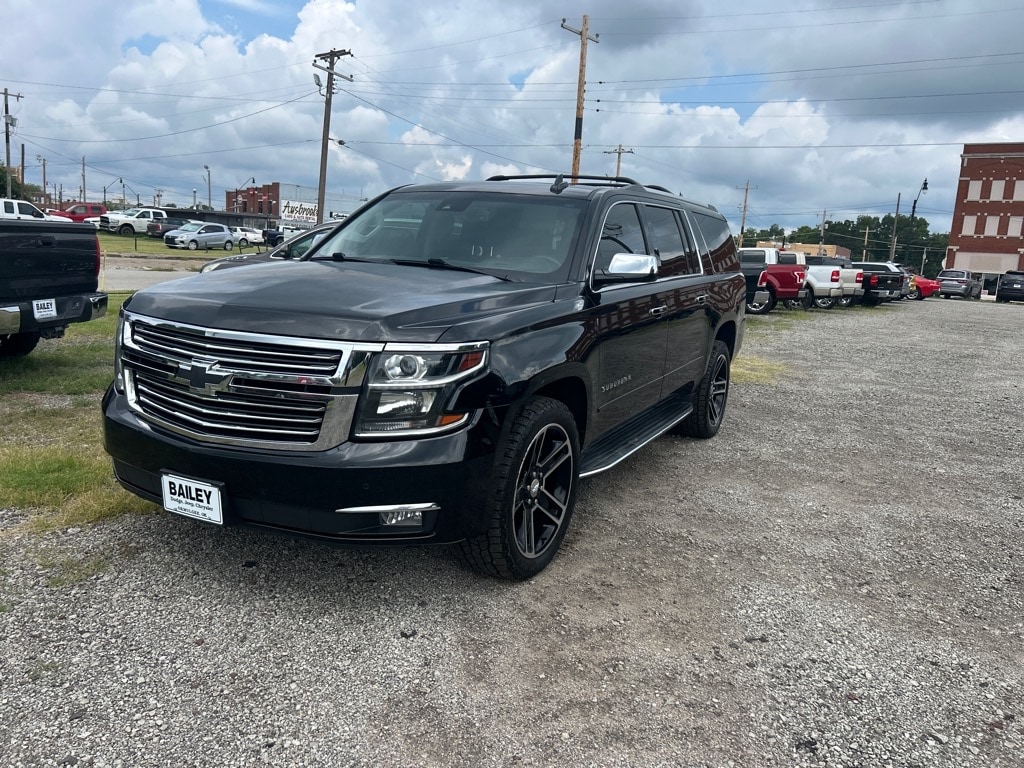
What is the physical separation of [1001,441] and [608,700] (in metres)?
5.99

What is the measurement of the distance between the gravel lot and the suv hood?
1.20m

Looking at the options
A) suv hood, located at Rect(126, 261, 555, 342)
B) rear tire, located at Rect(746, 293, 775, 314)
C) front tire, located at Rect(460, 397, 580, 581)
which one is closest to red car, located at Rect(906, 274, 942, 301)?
rear tire, located at Rect(746, 293, 775, 314)

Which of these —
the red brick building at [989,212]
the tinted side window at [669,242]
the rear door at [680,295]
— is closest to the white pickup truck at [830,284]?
the rear door at [680,295]

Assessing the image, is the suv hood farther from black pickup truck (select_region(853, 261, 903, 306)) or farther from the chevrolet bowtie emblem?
black pickup truck (select_region(853, 261, 903, 306))

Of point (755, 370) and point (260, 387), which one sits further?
point (755, 370)

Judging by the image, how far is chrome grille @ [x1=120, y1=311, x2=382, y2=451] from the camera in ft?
9.62

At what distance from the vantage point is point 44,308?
645 centimetres

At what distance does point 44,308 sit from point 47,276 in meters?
0.28

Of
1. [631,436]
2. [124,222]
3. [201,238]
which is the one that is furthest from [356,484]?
[124,222]

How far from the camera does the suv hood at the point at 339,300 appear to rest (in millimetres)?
2992

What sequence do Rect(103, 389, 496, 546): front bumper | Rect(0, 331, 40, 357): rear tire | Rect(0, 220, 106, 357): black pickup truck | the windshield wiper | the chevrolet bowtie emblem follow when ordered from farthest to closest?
Rect(0, 331, 40, 357): rear tire < Rect(0, 220, 106, 357): black pickup truck < the windshield wiper < the chevrolet bowtie emblem < Rect(103, 389, 496, 546): front bumper

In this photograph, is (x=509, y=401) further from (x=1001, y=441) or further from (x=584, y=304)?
(x=1001, y=441)

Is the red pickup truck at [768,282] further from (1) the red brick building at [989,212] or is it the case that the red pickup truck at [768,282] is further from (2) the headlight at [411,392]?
(1) the red brick building at [989,212]

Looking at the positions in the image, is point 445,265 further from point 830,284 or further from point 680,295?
point 830,284
